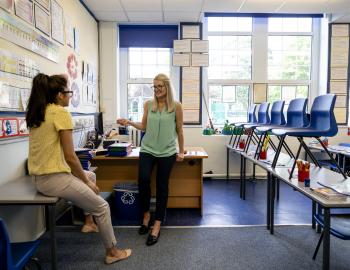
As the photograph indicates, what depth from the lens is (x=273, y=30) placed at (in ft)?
16.7

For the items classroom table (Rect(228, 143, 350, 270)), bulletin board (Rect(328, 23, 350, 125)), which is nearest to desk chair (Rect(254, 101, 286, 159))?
classroom table (Rect(228, 143, 350, 270))

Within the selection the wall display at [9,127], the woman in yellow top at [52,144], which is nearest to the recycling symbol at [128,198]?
the woman in yellow top at [52,144]

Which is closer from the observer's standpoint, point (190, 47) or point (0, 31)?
point (0, 31)

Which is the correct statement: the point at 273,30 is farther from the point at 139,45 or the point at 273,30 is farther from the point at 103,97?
the point at 103,97

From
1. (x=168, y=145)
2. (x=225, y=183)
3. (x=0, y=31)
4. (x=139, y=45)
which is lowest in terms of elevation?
(x=225, y=183)

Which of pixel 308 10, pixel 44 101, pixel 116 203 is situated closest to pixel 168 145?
pixel 116 203

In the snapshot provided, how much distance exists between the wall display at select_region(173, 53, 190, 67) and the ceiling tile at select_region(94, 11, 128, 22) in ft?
3.22

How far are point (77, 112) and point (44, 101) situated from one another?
1.86 m

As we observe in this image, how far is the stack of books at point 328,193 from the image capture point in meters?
1.63

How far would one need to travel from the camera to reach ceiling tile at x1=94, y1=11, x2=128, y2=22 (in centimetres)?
427

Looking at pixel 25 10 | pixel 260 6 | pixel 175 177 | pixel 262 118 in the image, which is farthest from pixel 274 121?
pixel 25 10

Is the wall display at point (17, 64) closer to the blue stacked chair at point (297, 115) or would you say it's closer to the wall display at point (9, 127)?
the wall display at point (9, 127)

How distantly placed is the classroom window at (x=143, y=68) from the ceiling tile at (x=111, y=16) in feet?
1.90

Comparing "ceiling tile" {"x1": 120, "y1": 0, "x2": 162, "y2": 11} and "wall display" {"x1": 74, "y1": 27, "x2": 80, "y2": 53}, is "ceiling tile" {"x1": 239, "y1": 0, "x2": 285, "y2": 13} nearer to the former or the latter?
"ceiling tile" {"x1": 120, "y1": 0, "x2": 162, "y2": 11}
